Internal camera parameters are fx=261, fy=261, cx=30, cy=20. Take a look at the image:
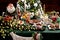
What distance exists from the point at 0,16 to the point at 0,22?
95 millimetres

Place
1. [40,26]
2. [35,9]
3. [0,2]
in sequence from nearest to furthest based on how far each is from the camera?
[40,26]
[35,9]
[0,2]

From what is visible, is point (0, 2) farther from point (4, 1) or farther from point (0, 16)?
point (0, 16)

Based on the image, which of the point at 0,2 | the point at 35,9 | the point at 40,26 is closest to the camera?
the point at 40,26

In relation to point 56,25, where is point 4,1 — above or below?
above

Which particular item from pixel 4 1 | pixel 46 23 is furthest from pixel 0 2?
pixel 46 23

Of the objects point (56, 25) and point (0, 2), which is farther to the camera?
point (0, 2)

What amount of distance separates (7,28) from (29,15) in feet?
0.96

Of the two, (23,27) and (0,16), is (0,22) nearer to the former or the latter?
(0,16)

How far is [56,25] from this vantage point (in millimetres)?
2945

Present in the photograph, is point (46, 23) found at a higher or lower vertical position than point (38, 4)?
lower

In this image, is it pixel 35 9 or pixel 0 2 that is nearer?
pixel 35 9

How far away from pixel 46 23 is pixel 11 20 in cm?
40

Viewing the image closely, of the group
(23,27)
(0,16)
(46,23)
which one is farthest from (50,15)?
(0,16)

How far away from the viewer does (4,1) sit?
3635mm
